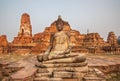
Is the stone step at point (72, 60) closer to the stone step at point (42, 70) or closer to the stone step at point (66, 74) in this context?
the stone step at point (42, 70)

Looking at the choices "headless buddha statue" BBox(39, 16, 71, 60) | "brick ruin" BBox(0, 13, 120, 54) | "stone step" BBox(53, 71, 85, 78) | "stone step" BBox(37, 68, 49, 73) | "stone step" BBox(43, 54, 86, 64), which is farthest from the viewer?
"brick ruin" BBox(0, 13, 120, 54)

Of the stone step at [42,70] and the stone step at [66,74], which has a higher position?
the stone step at [42,70]

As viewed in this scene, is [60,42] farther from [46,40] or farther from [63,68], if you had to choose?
[46,40]

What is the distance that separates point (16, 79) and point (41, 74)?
3.16 feet

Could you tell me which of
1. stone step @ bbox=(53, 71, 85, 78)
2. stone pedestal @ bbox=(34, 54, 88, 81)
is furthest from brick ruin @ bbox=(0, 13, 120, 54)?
stone step @ bbox=(53, 71, 85, 78)

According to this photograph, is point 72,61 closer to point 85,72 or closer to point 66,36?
point 85,72

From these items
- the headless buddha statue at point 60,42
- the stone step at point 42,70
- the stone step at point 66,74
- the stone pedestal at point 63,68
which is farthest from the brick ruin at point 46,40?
the stone step at point 66,74

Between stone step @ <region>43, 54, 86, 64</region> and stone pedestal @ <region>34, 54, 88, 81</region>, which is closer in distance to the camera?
stone pedestal @ <region>34, 54, 88, 81</region>

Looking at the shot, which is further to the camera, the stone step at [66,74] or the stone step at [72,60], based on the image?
the stone step at [72,60]

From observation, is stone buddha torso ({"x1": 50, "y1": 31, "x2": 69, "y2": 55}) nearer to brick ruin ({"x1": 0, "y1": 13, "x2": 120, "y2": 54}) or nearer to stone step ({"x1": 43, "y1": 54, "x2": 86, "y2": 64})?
stone step ({"x1": 43, "y1": 54, "x2": 86, "y2": 64})

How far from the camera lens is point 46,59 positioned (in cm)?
709

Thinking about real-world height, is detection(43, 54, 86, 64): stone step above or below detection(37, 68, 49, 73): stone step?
above

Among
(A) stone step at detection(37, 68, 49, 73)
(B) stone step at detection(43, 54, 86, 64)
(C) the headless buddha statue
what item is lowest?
(A) stone step at detection(37, 68, 49, 73)

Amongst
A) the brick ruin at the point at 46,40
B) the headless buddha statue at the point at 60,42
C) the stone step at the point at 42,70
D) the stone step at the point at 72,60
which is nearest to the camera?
the stone step at the point at 42,70
